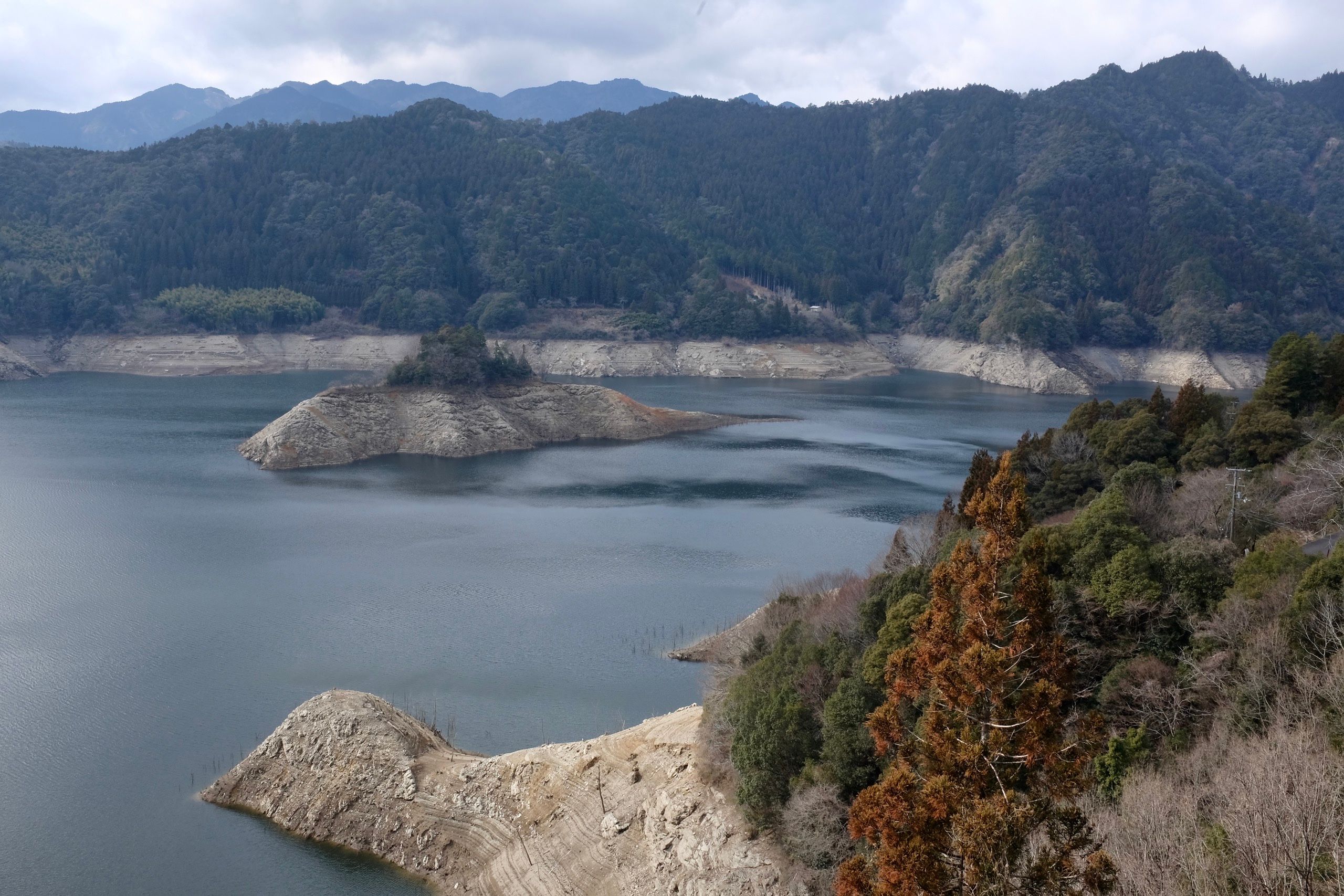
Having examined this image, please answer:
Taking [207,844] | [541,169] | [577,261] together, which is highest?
[541,169]

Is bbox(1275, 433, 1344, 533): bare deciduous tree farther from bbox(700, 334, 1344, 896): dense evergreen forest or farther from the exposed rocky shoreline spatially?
the exposed rocky shoreline

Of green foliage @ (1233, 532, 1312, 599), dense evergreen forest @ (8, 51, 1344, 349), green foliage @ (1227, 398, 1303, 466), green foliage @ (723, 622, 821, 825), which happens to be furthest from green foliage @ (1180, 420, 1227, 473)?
dense evergreen forest @ (8, 51, 1344, 349)

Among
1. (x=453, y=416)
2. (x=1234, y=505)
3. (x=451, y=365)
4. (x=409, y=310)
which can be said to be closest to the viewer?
(x=1234, y=505)

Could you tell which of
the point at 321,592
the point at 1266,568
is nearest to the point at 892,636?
the point at 1266,568

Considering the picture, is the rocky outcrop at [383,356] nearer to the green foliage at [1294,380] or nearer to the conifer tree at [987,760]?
the green foliage at [1294,380]

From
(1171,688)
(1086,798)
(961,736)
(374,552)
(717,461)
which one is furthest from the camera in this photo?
(717,461)

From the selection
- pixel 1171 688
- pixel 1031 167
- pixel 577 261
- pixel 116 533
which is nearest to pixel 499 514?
pixel 116 533

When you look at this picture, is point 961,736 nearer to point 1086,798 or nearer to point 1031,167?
point 1086,798

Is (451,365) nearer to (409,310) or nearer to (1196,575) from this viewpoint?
(409,310)
